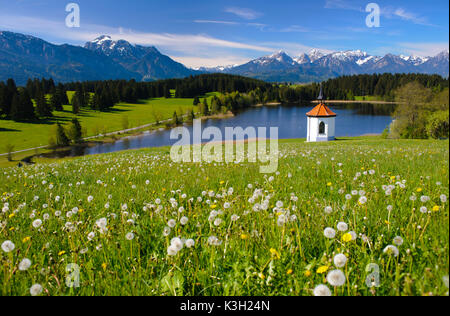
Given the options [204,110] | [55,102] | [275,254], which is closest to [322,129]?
[275,254]

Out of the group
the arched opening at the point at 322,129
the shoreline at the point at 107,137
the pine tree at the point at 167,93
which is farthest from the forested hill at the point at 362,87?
the pine tree at the point at 167,93

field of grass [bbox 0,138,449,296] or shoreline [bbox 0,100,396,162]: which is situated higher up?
field of grass [bbox 0,138,449,296]

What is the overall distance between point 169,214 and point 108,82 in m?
180

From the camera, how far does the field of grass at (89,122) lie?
262 feet

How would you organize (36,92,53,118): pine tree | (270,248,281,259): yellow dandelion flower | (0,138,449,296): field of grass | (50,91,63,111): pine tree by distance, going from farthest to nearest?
(50,91,63,111): pine tree
(36,92,53,118): pine tree
(270,248,281,259): yellow dandelion flower
(0,138,449,296): field of grass

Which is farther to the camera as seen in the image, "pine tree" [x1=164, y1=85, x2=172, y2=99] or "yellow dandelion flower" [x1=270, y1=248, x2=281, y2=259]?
"pine tree" [x1=164, y1=85, x2=172, y2=99]

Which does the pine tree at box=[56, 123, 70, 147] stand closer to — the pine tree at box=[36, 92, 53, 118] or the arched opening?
the pine tree at box=[36, 92, 53, 118]

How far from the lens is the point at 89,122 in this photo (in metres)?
110

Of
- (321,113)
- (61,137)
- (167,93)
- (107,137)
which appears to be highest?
(167,93)

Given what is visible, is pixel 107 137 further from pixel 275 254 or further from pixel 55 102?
pixel 275 254

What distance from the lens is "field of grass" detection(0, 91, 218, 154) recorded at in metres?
80.0

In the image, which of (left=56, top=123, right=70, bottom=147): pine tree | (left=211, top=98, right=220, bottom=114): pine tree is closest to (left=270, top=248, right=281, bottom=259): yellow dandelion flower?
(left=56, top=123, right=70, bottom=147): pine tree
